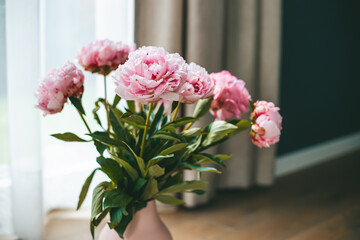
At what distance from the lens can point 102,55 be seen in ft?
2.63

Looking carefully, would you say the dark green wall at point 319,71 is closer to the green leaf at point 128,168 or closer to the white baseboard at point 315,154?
the white baseboard at point 315,154

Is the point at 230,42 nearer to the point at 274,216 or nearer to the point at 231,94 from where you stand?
the point at 274,216

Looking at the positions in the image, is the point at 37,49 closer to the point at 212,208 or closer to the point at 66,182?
the point at 66,182

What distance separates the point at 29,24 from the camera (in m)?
1.26

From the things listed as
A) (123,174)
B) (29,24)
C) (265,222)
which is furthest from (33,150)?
(265,222)

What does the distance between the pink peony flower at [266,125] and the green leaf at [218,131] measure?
0.14ft

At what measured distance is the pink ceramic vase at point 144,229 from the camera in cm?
75

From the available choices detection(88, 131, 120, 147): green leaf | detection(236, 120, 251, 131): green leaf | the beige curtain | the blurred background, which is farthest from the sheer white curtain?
detection(236, 120, 251, 131): green leaf

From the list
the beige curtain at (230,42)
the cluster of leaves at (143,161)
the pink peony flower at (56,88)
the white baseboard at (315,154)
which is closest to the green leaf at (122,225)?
the cluster of leaves at (143,161)

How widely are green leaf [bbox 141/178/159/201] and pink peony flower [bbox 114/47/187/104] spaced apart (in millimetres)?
179

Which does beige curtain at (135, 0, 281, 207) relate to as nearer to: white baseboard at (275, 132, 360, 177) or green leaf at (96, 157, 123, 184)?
white baseboard at (275, 132, 360, 177)

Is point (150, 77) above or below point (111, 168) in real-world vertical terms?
above

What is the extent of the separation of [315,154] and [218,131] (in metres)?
1.94

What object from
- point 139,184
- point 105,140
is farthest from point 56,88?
point 139,184
